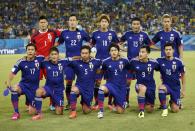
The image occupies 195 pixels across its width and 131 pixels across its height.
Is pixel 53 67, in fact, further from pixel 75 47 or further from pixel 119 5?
pixel 119 5

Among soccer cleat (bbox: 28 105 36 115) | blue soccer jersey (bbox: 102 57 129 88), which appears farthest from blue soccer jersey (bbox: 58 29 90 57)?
soccer cleat (bbox: 28 105 36 115)

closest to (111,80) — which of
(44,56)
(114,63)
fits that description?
(114,63)

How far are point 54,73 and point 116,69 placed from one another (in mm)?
1200

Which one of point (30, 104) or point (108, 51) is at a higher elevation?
point (108, 51)

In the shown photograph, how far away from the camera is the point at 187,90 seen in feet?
33.5

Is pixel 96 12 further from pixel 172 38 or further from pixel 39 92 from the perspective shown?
pixel 39 92

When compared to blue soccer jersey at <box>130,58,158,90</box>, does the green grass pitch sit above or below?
below

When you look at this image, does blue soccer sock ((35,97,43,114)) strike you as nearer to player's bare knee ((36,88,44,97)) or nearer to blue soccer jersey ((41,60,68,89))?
player's bare knee ((36,88,44,97))

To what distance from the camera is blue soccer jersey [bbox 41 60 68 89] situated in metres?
7.72

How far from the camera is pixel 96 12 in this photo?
31375 millimetres

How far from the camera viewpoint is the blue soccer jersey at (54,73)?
25.3 feet

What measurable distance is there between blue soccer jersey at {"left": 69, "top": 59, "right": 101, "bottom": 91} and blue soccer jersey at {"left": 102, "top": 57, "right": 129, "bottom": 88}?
20 cm

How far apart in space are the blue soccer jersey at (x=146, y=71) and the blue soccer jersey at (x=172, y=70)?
16cm

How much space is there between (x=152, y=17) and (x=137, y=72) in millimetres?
23391
